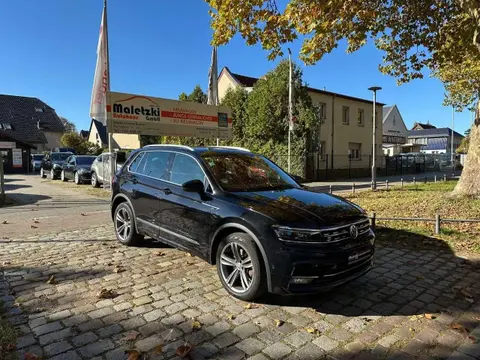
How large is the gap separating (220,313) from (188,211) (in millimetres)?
1439

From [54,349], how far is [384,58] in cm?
1252

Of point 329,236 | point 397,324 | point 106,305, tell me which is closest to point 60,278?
point 106,305

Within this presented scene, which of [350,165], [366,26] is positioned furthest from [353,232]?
[350,165]

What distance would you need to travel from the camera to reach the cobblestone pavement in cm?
310

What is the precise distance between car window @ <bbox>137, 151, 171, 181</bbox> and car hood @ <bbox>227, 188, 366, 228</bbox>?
1616mm

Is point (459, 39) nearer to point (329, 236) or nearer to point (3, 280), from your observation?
point (329, 236)

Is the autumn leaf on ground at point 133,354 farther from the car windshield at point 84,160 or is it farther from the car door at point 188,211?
the car windshield at point 84,160

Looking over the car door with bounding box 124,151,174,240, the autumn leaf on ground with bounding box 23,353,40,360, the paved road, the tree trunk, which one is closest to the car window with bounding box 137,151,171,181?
the car door with bounding box 124,151,174,240

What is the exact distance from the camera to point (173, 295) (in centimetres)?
422

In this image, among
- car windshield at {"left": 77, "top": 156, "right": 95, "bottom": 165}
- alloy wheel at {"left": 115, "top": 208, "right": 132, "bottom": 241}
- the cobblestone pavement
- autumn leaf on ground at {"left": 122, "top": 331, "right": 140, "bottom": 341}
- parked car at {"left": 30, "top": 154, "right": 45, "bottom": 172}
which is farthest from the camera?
parked car at {"left": 30, "top": 154, "right": 45, "bottom": 172}

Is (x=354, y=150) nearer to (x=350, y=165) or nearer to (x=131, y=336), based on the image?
(x=350, y=165)

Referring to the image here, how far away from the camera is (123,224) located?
6.43 metres

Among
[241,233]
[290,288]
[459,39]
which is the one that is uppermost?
[459,39]

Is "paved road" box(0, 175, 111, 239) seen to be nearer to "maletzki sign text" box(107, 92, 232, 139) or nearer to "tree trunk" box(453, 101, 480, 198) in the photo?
"maletzki sign text" box(107, 92, 232, 139)
